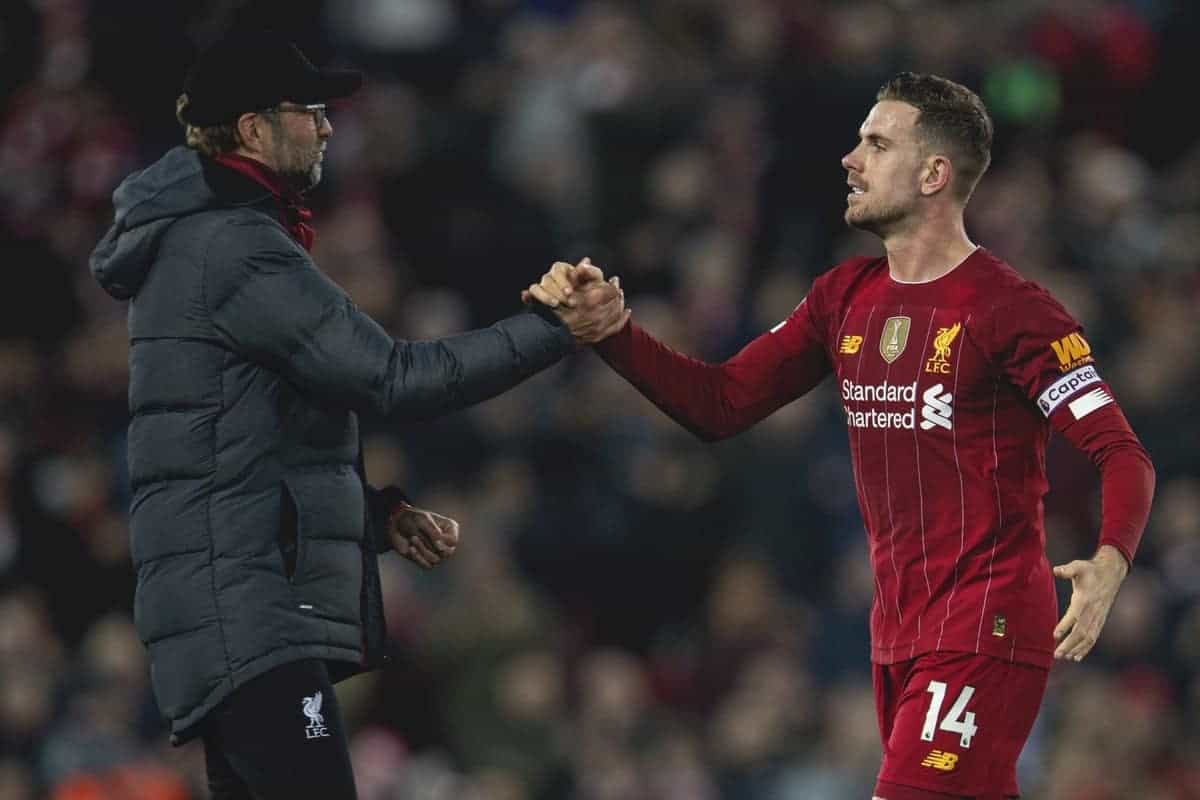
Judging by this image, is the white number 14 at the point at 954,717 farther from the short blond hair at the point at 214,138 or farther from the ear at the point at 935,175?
the short blond hair at the point at 214,138

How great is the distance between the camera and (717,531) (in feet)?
36.8

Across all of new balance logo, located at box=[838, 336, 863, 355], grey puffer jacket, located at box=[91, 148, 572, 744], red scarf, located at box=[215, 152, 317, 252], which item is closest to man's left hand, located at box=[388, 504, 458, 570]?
grey puffer jacket, located at box=[91, 148, 572, 744]

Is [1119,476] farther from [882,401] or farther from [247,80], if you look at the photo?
[247,80]

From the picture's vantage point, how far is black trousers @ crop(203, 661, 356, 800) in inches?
202

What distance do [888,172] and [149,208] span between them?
190 centimetres

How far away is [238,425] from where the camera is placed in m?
5.21

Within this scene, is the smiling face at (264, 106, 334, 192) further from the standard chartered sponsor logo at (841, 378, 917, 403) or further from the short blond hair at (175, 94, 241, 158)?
the standard chartered sponsor logo at (841, 378, 917, 403)

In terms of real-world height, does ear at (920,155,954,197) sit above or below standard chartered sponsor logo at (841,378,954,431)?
above

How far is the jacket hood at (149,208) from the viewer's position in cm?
531

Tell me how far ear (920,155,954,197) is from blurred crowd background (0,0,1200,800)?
4.67m

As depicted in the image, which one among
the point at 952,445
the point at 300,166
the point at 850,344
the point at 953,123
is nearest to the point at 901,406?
the point at 952,445

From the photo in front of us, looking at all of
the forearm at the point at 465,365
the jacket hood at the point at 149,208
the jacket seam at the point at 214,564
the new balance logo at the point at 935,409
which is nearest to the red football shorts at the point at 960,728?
the new balance logo at the point at 935,409

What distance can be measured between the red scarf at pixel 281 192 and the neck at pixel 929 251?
5.02 ft

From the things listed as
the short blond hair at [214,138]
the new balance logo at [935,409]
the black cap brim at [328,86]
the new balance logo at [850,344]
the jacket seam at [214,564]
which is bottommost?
the jacket seam at [214,564]
